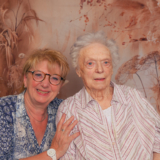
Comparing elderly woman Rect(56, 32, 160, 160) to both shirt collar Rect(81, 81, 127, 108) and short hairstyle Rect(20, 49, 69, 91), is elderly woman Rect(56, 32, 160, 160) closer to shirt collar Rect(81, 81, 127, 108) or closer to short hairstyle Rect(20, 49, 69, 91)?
shirt collar Rect(81, 81, 127, 108)

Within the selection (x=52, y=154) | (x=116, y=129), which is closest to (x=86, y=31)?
(x=116, y=129)

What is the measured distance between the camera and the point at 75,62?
1812mm

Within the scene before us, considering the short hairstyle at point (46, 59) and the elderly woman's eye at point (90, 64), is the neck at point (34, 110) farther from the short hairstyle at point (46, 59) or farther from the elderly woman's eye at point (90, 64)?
the elderly woman's eye at point (90, 64)

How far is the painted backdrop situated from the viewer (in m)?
2.50

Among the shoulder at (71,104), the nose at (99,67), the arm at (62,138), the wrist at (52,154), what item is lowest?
the wrist at (52,154)

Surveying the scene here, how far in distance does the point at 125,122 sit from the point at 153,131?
242 millimetres

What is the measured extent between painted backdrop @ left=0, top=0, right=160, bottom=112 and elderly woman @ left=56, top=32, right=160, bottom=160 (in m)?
0.84

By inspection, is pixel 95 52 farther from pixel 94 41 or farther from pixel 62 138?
pixel 62 138

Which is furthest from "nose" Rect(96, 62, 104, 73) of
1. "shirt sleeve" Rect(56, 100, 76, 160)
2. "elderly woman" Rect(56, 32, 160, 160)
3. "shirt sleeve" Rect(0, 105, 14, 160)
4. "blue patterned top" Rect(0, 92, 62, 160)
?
"shirt sleeve" Rect(0, 105, 14, 160)

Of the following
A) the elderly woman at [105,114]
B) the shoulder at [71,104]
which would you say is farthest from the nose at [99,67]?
the shoulder at [71,104]

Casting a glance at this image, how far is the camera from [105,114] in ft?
5.67

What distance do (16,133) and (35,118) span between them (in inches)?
9.9

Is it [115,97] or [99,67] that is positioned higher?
[99,67]

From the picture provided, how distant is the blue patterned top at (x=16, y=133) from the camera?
1.74 metres
